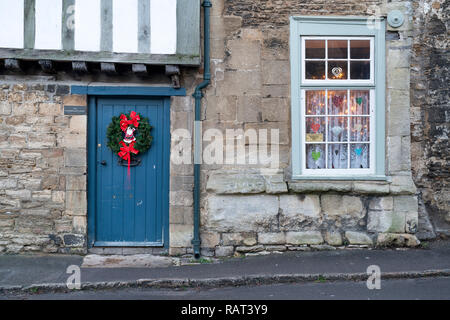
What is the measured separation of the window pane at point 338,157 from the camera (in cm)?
638

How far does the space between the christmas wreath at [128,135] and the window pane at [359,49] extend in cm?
329

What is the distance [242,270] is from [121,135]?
2630mm

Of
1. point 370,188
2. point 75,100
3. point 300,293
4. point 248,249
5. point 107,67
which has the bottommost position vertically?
point 300,293

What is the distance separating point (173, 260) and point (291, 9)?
409cm

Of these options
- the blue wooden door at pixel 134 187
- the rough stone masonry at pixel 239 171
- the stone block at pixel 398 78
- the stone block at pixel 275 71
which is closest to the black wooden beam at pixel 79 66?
the rough stone masonry at pixel 239 171

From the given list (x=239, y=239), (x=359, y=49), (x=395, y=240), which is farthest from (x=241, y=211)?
(x=359, y=49)

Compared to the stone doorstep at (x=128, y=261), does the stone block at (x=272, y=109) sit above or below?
above

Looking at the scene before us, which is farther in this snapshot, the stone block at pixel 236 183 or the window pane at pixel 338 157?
the window pane at pixel 338 157

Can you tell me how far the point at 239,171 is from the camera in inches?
244

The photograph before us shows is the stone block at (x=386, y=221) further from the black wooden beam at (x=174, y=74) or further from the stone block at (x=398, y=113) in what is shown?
the black wooden beam at (x=174, y=74)

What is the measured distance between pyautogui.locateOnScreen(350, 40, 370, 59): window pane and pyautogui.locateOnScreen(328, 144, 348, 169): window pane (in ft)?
4.51

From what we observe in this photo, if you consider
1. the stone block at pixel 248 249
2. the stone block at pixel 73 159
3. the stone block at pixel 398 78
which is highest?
the stone block at pixel 398 78

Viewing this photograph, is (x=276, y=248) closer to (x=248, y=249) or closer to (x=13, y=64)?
(x=248, y=249)

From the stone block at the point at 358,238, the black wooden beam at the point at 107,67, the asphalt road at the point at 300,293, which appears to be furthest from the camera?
the stone block at the point at 358,238
